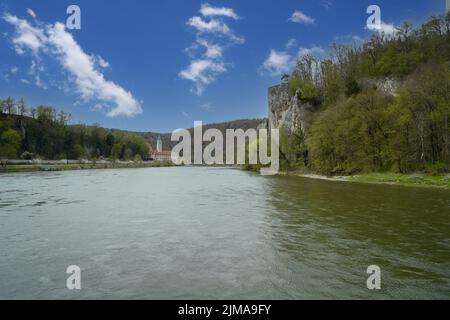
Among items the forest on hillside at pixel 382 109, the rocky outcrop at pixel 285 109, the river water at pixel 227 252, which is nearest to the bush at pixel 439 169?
the forest on hillside at pixel 382 109

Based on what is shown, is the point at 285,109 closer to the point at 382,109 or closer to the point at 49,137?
the point at 382,109

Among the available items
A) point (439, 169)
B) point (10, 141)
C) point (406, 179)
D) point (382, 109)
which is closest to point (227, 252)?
point (406, 179)

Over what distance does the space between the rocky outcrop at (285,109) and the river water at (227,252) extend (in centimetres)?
6443

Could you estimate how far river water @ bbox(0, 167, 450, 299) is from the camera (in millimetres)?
8641

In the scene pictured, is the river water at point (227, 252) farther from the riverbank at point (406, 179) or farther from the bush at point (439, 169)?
the bush at point (439, 169)

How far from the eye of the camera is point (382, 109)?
5022 centimetres

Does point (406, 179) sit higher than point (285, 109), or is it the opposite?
point (285, 109)

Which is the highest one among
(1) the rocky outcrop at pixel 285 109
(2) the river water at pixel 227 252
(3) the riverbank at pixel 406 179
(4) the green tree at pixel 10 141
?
(1) the rocky outcrop at pixel 285 109

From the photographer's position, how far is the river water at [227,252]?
8641 millimetres

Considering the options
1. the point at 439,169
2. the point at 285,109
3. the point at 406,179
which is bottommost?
the point at 406,179

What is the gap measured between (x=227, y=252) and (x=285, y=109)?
92.2 m

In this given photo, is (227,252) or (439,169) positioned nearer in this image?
(227,252)
